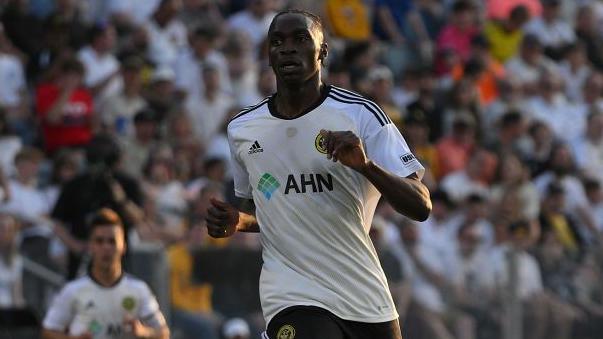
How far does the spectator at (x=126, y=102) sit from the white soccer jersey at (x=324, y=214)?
8300mm

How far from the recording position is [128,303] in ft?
35.1

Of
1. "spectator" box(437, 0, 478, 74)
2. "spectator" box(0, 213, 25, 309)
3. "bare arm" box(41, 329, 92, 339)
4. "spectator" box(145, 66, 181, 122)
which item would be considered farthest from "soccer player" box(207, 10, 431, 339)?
"spectator" box(437, 0, 478, 74)

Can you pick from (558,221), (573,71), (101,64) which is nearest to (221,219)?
(101,64)

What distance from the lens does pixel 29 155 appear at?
13.7 meters

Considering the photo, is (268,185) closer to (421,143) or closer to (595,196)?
(421,143)

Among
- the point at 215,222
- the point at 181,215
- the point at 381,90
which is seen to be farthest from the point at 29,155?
→ the point at 215,222

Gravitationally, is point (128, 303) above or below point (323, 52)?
below

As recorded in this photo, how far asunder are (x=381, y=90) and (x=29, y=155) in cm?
474

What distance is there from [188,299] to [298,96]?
20.7ft

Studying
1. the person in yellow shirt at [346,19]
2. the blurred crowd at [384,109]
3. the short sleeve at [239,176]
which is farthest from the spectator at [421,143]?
the short sleeve at [239,176]

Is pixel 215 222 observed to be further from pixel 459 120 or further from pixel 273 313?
pixel 459 120

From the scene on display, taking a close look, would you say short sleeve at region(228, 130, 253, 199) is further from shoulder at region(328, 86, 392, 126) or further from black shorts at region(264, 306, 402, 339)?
black shorts at region(264, 306, 402, 339)

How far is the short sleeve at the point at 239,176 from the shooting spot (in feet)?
24.2

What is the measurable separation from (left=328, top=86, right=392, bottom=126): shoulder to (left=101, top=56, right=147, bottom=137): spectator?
831cm
